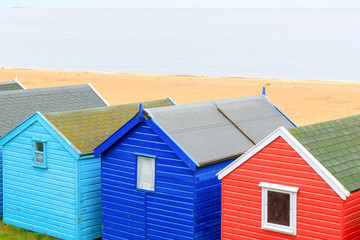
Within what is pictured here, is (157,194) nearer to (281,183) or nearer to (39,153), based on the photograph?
(281,183)

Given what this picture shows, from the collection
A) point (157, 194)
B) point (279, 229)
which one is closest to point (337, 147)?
point (279, 229)

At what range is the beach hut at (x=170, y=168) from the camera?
14.6 meters

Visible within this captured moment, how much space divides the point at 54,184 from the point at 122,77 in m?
55.7

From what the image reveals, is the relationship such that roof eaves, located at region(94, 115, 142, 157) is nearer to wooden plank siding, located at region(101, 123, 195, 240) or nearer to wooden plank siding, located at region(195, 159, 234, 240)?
wooden plank siding, located at region(101, 123, 195, 240)

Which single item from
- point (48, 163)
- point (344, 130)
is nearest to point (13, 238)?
point (48, 163)

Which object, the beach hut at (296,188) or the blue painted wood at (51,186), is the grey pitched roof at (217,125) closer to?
the beach hut at (296,188)

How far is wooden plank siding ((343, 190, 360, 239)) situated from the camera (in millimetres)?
12422

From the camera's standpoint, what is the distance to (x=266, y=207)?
13234 mm

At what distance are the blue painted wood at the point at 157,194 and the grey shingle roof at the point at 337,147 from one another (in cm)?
257

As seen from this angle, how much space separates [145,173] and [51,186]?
3.32 m

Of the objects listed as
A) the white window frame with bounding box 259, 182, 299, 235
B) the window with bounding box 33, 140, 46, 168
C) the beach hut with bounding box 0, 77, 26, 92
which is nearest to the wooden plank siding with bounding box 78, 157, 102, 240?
the window with bounding box 33, 140, 46, 168

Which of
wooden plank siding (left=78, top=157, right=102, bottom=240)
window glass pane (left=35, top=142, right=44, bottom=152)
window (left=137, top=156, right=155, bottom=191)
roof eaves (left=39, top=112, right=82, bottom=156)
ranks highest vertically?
roof eaves (left=39, top=112, right=82, bottom=156)

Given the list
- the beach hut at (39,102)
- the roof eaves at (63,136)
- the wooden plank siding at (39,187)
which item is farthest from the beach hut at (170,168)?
the beach hut at (39,102)

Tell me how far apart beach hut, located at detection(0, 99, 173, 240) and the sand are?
24.0 m
